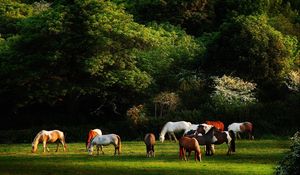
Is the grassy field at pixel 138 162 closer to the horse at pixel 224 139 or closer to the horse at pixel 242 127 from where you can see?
the horse at pixel 224 139

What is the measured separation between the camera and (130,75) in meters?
59.3

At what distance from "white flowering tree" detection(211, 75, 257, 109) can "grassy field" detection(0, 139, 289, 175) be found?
58.4 ft

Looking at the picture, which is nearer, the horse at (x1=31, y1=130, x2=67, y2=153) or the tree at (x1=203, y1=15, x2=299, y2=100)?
the horse at (x1=31, y1=130, x2=67, y2=153)

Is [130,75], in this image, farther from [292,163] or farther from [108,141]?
[292,163]

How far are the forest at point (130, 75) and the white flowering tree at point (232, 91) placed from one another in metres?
0.08

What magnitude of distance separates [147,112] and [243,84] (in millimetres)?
8345

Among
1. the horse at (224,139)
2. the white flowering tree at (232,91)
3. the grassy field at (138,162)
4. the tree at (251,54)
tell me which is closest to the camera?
the grassy field at (138,162)

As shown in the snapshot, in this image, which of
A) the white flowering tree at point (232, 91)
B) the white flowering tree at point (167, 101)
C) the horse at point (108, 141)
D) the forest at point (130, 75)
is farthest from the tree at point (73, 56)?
the horse at point (108, 141)

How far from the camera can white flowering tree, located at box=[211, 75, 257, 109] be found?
58.4 m

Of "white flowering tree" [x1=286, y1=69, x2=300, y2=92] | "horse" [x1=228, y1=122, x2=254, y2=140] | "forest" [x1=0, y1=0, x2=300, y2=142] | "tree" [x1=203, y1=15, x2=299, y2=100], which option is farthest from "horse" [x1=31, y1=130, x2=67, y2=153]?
"white flowering tree" [x1=286, y1=69, x2=300, y2=92]

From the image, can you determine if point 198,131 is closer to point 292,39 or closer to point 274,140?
point 274,140

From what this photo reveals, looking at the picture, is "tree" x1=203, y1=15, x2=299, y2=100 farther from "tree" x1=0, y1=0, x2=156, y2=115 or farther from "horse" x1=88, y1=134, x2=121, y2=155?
"horse" x1=88, y1=134, x2=121, y2=155

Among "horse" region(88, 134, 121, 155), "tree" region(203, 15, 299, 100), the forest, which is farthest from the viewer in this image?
"tree" region(203, 15, 299, 100)

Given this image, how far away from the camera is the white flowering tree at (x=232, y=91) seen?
58375 mm
